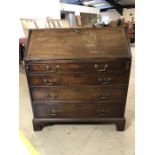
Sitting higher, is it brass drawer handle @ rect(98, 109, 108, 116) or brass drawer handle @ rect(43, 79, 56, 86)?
brass drawer handle @ rect(43, 79, 56, 86)

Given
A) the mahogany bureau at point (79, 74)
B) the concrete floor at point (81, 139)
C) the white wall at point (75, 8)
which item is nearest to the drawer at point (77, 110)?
the mahogany bureau at point (79, 74)

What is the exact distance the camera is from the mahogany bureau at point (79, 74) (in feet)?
6.16

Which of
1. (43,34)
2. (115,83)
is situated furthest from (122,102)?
(43,34)

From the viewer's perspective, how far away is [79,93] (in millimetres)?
2008

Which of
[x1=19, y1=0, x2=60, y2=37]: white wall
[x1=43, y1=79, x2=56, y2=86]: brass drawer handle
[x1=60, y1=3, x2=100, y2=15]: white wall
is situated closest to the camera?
[x1=43, y1=79, x2=56, y2=86]: brass drawer handle

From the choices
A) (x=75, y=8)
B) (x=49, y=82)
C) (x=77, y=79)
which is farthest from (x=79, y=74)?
(x=75, y=8)

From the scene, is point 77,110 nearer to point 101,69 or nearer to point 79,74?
point 79,74

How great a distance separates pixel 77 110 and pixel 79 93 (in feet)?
0.69

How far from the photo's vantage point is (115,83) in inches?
76.9

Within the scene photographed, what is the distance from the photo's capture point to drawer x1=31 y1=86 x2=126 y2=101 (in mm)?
1983

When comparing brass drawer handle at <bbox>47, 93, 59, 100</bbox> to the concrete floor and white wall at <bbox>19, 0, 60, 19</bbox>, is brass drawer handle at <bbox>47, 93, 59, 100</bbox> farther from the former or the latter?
white wall at <bbox>19, 0, 60, 19</bbox>

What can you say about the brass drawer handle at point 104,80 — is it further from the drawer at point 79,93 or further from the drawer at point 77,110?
the drawer at point 77,110

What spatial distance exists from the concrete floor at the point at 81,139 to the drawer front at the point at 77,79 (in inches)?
23.3

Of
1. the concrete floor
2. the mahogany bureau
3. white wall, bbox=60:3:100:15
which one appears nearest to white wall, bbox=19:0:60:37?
white wall, bbox=60:3:100:15
